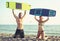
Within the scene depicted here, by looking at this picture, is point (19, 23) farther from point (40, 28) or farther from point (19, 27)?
point (40, 28)

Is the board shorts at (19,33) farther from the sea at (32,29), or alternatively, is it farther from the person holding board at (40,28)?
the person holding board at (40,28)

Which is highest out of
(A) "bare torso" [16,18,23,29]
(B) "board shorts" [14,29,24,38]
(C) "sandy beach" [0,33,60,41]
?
(A) "bare torso" [16,18,23,29]

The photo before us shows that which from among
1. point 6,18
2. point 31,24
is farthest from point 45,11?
point 6,18

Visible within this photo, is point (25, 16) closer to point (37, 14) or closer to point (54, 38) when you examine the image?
point (37, 14)

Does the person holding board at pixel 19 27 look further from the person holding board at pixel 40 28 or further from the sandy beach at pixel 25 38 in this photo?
the person holding board at pixel 40 28

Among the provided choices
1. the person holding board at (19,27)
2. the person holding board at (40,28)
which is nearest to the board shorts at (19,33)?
the person holding board at (19,27)

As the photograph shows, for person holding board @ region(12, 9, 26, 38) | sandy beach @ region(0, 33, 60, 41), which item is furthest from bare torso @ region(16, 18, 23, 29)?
sandy beach @ region(0, 33, 60, 41)

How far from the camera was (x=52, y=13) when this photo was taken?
1.67 metres

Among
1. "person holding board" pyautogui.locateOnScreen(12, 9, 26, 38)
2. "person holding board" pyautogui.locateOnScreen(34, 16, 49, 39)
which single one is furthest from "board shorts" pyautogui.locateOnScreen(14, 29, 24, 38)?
"person holding board" pyautogui.locateOnScreen(34, 16, 49, 39)

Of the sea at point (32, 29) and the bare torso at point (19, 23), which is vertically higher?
the bare torso at point (19, 23)

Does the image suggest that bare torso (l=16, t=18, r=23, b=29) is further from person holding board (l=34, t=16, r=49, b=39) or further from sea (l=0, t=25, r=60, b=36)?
person holding board (l=34, t=16, r=49, b=39)

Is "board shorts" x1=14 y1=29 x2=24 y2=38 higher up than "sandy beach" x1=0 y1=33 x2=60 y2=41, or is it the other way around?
"board shorts" x1=14 y1=29 x2=24 y2=38

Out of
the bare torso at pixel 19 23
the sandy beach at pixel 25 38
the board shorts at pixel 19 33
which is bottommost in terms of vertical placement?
the sandy beach at pixel 25 38

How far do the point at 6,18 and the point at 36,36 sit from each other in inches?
13.4
